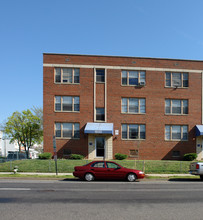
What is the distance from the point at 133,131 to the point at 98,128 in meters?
4.73

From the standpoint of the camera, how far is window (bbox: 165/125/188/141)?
93.4 ft

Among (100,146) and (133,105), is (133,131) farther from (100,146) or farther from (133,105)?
(100,146)

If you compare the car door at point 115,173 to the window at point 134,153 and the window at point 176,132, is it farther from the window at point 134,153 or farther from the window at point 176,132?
the window at point 176,132

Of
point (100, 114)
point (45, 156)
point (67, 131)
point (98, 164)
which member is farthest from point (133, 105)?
point (98, 164)

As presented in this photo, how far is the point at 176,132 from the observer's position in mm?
28594

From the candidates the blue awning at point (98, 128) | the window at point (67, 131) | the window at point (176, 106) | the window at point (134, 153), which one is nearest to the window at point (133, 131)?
the window at point (134, 153)

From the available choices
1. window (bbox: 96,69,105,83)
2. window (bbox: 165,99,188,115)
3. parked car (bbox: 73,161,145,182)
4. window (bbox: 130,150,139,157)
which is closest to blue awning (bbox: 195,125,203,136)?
window (bbox: 165,99,188,115)

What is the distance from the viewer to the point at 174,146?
28.3 m

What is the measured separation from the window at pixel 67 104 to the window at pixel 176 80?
1133cm

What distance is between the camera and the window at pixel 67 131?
27.4 m

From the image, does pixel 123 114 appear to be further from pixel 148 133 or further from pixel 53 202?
pixel 53 202

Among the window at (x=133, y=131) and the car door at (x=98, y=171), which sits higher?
the window at (x=133, y=131)

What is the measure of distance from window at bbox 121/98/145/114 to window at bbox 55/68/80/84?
6.27 metres

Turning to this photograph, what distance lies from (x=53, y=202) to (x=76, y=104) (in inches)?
782
